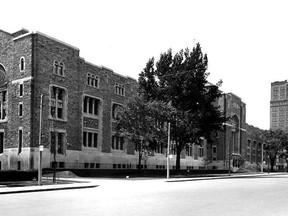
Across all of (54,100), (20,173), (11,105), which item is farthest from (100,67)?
(20,173)

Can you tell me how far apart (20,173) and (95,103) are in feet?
80.2

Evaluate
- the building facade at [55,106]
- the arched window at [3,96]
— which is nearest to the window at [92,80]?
the building facade at [55,106]

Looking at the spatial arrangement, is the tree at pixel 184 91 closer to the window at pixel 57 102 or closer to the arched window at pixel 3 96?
the window at pixel 57 102

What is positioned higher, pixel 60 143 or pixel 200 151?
pixel 60 143

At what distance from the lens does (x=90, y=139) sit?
56656 mm

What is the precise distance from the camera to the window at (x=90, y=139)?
2175 inches

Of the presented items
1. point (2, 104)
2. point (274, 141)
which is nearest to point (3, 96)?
point (2, 104)

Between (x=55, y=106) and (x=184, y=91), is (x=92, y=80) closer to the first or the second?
(x=55, y=106)

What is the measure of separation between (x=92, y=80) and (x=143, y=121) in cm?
1283

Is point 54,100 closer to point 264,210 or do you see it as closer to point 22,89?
point 22,89

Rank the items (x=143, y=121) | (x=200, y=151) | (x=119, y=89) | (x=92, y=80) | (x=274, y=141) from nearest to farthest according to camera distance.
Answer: (x=143, y=121) → (x=92, y=80) → (x=119, y=89) → (x=200, y=151) → (x=274, y=141)

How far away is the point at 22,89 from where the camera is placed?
47.7m

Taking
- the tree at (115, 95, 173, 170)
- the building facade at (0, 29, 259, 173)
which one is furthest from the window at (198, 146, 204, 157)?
the tree at (115, 95, 173, 170)

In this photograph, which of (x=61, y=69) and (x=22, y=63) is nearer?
(x=22, y=63)
